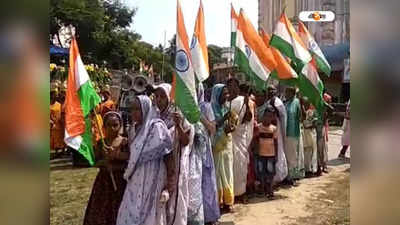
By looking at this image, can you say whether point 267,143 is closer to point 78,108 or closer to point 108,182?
point 108,182

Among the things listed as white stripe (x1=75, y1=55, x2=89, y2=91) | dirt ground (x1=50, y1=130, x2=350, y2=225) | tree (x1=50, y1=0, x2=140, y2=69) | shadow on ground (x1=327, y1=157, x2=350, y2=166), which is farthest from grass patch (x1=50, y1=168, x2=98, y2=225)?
tree (x1=50, y1=0, x2=140, y2=69)

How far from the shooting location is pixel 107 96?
7.58 metres

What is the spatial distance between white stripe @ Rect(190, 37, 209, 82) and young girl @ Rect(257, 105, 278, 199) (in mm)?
2029

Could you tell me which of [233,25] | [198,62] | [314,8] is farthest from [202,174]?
[314,8]

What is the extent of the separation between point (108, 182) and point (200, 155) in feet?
3.10

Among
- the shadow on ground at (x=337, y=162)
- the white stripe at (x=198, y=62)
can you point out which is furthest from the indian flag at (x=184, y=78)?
the shadow on ground at (x=337, y=162)

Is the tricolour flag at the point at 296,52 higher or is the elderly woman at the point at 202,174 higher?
the tricolour flag at the point at 296,52

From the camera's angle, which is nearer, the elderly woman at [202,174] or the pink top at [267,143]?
the elderly woman at [202,174]

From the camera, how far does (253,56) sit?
4969 millimetres

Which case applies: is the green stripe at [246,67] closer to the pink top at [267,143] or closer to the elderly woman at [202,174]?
the pink top at [267,143]

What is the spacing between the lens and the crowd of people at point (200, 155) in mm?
3012
